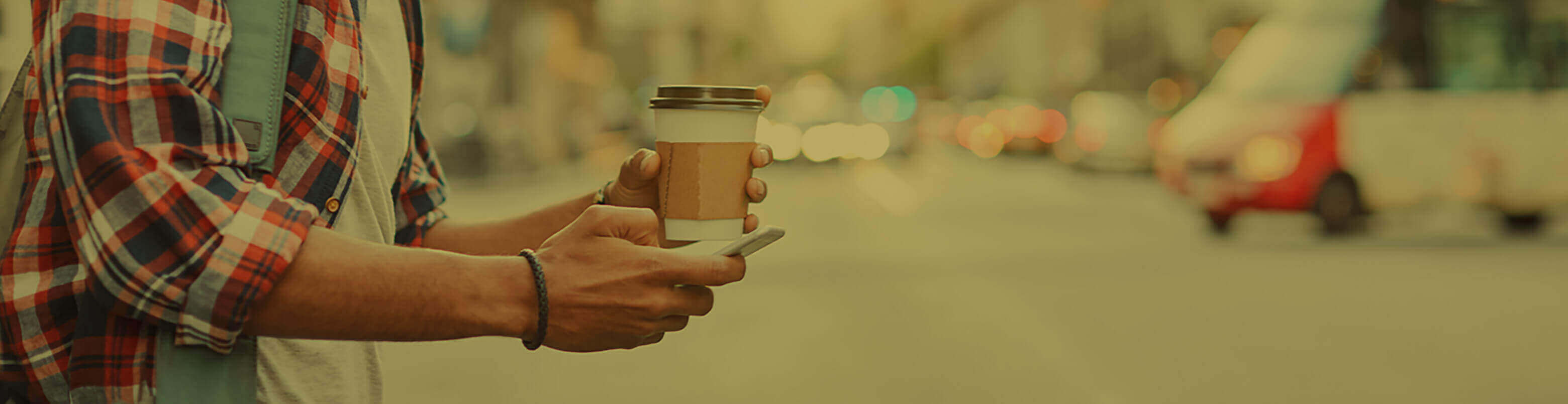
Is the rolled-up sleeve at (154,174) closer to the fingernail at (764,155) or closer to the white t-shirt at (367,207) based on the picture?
the white t-shirt at (367,207)

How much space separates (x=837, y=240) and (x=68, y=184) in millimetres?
10277

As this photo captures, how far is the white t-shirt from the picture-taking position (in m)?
1.57

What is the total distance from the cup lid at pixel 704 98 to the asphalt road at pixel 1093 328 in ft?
11.4

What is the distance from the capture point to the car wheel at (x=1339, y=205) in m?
11.0

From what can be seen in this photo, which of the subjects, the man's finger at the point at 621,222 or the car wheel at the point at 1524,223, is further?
the car wheel at the point at 1524,223

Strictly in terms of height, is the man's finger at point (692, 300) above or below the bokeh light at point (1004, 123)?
above

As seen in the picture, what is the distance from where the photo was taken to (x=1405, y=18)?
11820 mm

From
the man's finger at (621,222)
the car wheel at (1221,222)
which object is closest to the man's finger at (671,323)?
the man's finger at (621,222)

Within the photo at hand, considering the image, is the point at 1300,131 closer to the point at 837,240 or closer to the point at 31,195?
the point at 837,240

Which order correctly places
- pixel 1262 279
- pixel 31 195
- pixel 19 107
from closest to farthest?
A: pixel 31 195 < pixel 19 107 < pixel 1262 279

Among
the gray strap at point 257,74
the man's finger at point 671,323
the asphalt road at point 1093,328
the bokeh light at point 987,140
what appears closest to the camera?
the gray strap at point 257,74

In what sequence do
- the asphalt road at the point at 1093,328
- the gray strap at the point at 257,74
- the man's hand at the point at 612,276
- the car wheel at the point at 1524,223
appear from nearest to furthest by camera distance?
the gray strap at the point at 257,74 < the man's hand at the point at 612,276 < the asphalt road at the point at 1093,328 < the car wheel at the point at 1524,223

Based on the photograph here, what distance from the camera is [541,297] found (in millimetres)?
1433

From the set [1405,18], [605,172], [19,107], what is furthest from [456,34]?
[19,107]
